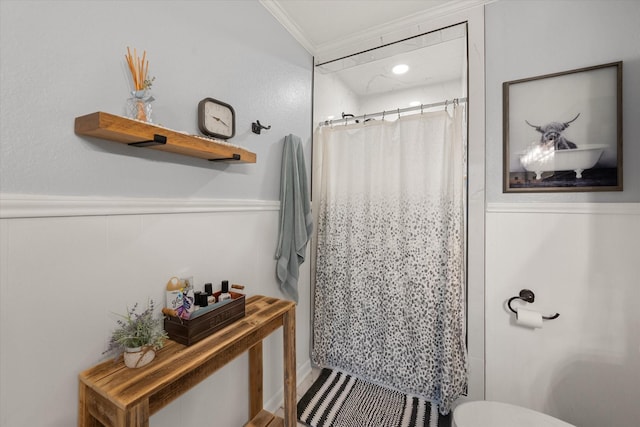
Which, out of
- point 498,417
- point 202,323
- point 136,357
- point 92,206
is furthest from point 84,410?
point 498,417

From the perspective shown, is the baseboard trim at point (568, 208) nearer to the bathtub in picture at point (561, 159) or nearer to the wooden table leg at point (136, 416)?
the bathtub in picture at point (561, 159)

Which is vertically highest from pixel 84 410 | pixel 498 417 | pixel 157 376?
pixel 157 376

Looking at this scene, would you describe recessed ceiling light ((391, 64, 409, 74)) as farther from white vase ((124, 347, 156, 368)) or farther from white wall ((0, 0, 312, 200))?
white vase ((124, 347, 156, 368))

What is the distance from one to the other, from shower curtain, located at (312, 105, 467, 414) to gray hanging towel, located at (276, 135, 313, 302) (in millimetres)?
352

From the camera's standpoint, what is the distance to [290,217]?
5.51 feet

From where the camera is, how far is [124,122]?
0.80 metres

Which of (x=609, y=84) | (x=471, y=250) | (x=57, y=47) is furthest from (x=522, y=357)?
(x=57, y=47)

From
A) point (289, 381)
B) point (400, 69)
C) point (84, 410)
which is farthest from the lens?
point (400, 69)

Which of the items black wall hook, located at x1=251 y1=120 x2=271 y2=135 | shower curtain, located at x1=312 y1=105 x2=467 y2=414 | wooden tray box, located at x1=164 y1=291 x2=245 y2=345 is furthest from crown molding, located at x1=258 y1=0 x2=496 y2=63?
wooden tray box, located at x1=164 y1=291 x2=245 y2=345

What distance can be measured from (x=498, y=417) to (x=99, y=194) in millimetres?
1798

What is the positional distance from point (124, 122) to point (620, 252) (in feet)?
6.81

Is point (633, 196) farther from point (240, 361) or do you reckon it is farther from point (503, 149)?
point (240, 361)

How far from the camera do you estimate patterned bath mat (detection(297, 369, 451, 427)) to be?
1.58 m

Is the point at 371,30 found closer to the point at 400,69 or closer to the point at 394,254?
the point at 400,69
